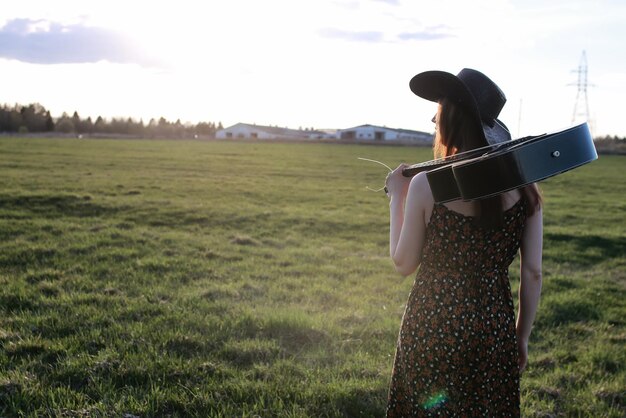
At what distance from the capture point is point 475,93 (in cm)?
255

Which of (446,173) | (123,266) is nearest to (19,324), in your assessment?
(123,266)

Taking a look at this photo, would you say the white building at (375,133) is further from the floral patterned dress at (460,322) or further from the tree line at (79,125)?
the floral patterned dress at (460,322)

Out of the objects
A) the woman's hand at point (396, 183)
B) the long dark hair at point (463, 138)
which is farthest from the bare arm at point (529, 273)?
the woman's hand at point (396, 183)

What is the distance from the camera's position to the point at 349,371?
208 inches

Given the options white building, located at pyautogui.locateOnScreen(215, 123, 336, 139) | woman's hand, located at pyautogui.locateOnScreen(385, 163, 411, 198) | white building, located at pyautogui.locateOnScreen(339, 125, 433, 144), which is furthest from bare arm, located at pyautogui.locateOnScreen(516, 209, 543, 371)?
white building, located at pyautogui.locateOnScreen(215, 123, 336, 139)

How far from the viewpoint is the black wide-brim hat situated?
2.43 m

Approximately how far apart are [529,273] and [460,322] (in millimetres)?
492

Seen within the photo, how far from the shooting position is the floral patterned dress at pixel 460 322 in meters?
2.65

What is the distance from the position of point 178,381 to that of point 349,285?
4.52 metres

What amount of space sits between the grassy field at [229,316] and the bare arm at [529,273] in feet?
6.49

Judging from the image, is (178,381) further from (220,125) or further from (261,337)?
(220,125)

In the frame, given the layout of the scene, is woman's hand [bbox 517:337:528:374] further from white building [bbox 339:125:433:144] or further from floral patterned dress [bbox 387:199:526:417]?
white building [bbox 339:125:433:144]

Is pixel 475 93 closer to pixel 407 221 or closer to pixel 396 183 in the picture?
pixel 396 183

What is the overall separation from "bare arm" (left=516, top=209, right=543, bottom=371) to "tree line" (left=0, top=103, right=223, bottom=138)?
117m
